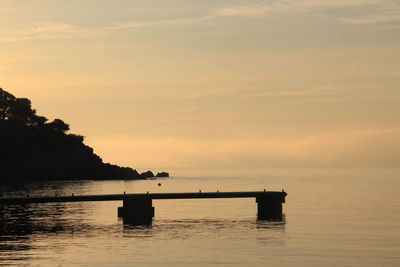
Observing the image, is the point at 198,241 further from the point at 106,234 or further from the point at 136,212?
the point at 136,212

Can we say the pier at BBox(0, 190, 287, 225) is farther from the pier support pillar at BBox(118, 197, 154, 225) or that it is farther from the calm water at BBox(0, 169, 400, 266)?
the calm water at BBox(0, 169, 400, 266)

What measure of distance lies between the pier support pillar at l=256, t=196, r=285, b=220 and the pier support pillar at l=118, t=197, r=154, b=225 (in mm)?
15958

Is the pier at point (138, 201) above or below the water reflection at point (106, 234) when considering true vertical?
above

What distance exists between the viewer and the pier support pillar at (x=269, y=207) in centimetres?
11138

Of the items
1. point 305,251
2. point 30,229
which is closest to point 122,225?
point 30,229

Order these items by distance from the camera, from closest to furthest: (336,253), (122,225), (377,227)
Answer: (336,253), (122,225), (377,227)

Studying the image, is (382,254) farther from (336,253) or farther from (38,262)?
(38,262)

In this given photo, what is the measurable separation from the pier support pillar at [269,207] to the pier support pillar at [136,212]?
1596 cm

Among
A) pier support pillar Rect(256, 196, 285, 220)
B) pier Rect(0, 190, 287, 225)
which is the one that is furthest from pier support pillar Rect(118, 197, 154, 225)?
pier support pillar Rect(256, 196, 285, 220)

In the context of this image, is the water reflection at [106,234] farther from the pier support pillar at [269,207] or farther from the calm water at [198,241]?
the pier support pillar at [269,207]

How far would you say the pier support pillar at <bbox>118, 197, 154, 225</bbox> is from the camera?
340 feet

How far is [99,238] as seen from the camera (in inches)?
3445

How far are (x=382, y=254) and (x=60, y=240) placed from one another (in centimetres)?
3260

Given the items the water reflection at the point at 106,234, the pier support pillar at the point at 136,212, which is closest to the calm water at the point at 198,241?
the water reflection at the point at 106,234
